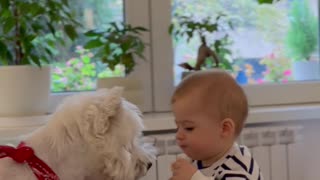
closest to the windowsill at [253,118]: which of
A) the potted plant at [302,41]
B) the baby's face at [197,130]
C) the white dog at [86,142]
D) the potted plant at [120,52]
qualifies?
the potted plant at [120,52]

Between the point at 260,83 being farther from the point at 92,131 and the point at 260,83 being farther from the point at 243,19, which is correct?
the point at 92,131

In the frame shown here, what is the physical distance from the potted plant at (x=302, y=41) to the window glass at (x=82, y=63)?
2.67ft

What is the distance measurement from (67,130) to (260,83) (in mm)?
1379

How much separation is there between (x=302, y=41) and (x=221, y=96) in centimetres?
134

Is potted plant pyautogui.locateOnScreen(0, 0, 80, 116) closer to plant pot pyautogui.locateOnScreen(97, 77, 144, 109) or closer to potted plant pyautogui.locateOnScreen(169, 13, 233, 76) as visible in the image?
plant pot pyautogui.locateOnScreen(97, 77, 144, 109)

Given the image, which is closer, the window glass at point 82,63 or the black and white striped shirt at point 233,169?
the black and white striped shirt at point 233,169

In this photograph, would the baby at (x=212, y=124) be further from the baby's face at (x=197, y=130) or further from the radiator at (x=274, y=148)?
the radiator at (x=274, y=148)

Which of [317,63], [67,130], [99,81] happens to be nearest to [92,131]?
[67,130]

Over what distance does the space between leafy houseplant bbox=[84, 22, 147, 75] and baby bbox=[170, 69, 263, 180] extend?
2.46 ft

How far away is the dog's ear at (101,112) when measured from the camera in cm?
127

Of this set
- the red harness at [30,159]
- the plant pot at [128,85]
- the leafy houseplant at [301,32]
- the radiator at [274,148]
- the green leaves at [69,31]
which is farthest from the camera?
the leafy houseplant at [301,32]

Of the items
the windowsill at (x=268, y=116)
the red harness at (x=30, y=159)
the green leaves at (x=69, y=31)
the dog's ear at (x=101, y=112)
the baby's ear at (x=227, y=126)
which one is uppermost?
the green leaves at (x=69, y=31)

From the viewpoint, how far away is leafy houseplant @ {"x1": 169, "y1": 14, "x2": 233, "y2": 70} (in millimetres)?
2254

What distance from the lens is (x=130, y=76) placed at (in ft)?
7.34
